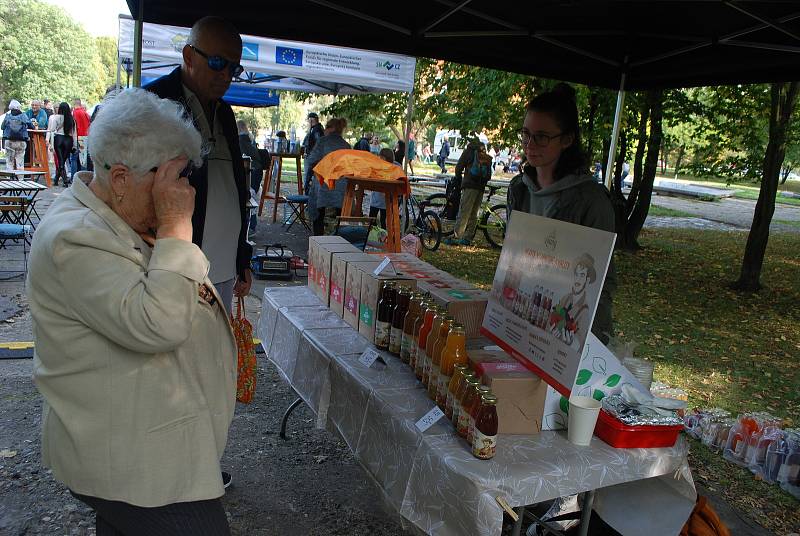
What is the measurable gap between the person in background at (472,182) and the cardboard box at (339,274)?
807 cm

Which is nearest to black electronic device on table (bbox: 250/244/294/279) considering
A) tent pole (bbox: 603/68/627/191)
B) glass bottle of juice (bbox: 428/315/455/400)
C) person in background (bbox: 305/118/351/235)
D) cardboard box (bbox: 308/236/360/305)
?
person in background (bbox: 305/118/351/235)

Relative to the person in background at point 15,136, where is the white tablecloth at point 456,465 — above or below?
below

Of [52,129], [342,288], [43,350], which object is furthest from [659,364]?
[52,129]

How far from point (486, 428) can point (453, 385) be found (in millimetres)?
218

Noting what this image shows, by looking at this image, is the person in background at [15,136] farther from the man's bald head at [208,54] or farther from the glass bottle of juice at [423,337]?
the glass bottle of juice at [423,337]

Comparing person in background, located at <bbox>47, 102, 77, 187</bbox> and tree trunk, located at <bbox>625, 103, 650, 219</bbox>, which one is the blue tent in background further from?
tree trunk, located at <bbox>625, 103, 650, 219</bbox>

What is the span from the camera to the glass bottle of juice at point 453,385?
1.81 metres

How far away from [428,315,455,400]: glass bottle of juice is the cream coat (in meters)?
0.77

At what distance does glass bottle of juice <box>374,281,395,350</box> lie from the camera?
2.47 metres

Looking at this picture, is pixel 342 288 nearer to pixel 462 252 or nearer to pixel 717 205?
pixel 462 252

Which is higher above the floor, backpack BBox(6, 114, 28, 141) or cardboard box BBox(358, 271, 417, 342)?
backpack BBox(6, 114, 28, 141)

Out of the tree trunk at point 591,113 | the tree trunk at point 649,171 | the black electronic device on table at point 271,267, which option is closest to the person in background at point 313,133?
the tree trunk at point 591,113

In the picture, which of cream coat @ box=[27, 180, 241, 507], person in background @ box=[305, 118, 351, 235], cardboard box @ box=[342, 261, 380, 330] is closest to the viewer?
cream coat @ box=[27, 180, 241, 507]

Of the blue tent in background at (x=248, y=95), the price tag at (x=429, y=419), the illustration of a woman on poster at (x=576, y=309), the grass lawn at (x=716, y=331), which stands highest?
the blue tent in background at (x=248, y=95)
